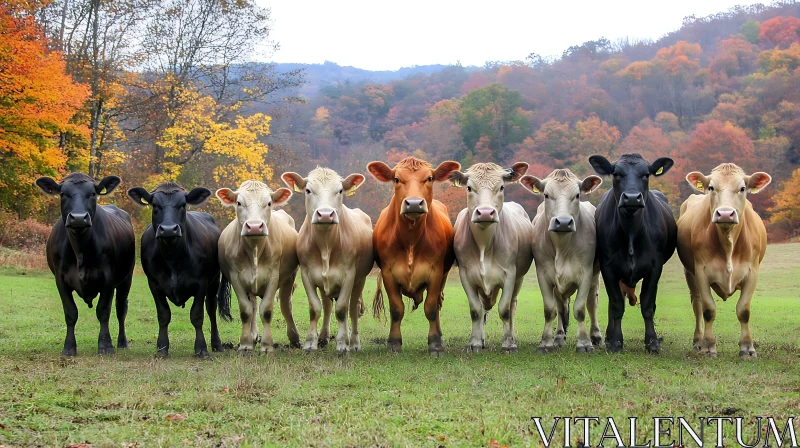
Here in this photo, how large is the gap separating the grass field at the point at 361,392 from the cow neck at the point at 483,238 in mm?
1354

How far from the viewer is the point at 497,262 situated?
10.4 m

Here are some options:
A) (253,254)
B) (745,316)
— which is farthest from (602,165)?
(253,254)

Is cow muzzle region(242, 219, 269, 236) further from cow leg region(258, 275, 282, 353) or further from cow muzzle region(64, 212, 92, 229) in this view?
cow muzzle region(64, 212, 92, 229)

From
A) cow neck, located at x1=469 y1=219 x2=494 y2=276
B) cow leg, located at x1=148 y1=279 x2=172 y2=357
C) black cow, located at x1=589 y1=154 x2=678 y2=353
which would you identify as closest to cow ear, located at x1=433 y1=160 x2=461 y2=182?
cow neck, located at x1=469 y1=219 x2=494 y2=276

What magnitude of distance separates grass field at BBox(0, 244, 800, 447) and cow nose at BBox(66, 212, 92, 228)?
172cm

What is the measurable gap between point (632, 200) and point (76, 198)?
7388mm

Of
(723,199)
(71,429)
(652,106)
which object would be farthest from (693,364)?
(652,106)

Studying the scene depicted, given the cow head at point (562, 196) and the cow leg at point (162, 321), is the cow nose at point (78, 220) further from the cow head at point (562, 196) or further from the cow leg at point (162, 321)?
the cow head at point (562, 196)

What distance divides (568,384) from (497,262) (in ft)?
10.8

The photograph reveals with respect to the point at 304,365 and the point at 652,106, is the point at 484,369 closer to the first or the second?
the point at 304,365

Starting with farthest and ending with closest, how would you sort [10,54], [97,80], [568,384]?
[97,80], [10,54], [568,384]

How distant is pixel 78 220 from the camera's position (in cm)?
965

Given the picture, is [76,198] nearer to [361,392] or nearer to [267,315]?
[267,315]

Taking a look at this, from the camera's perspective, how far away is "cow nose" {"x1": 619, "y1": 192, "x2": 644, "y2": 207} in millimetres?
9617
